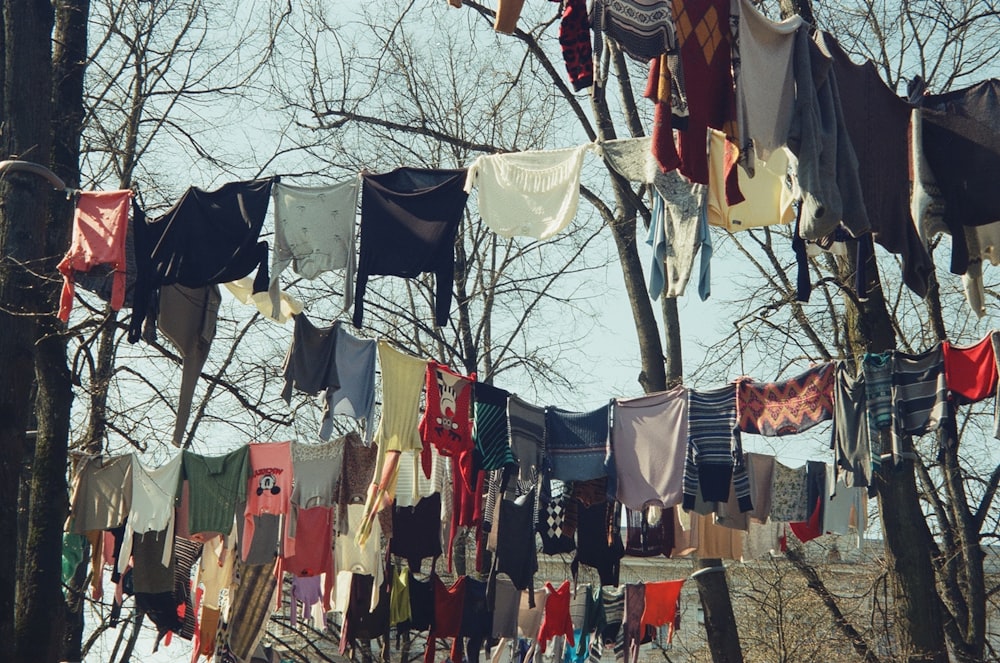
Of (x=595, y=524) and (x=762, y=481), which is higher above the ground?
(x=762, y=481)

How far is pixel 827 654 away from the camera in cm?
1759

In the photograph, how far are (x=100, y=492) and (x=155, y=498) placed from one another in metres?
0.78

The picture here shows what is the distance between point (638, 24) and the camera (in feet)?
23.7

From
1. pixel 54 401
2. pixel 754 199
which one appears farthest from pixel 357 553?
pixel 754 199

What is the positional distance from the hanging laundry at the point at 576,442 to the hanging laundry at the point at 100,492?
4.74m

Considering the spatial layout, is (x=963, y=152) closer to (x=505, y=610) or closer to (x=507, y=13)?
(x=507, y=13)

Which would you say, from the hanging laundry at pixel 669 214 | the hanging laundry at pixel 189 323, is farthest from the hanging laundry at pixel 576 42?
the hanging laundry at pixel 189 323

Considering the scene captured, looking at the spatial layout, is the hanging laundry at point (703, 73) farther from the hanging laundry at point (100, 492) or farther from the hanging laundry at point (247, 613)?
the hanging laundry at point (247, 613)

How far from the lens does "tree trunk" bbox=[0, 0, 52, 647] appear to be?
7496 mm

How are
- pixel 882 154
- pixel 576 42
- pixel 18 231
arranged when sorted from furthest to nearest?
pixel 882 154 < pixel 18 231 < pixel 576 42

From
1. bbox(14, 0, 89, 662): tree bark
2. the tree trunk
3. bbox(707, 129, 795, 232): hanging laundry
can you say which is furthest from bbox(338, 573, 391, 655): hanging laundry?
the tree trunk

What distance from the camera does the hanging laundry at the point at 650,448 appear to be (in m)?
11.2

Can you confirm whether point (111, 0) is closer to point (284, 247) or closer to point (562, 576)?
point (284, 247)

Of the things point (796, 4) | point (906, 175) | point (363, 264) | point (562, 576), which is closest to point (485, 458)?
point (363, 264)
